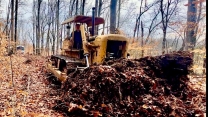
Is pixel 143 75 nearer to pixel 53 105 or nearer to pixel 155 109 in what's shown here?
pixel 155 109

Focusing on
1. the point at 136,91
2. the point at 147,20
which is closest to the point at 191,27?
the point at 136,91

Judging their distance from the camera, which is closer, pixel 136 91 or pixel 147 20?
pixel 136 91

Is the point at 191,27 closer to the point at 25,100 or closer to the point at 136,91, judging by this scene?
the point at 136,91

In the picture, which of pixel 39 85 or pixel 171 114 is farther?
pixel 39 85

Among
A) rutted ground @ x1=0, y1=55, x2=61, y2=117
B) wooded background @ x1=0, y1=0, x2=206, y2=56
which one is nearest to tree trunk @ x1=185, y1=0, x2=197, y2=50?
wooded background @ x1=0, y1=0, x2=206, y2=56

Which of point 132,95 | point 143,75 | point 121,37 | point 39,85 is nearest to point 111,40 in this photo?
point 121,37

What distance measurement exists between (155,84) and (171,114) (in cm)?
112

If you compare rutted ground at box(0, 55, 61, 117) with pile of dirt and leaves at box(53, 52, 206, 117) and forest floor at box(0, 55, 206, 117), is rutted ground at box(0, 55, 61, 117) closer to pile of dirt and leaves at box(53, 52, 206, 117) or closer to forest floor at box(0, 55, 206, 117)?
forest floor at box(0, 55, 206, 117)

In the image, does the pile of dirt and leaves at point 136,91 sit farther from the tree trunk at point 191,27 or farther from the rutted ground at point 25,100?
the tree trunk at point 191,27

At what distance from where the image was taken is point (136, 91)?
4.98 metres

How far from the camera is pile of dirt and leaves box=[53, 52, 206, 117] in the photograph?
14.4ft

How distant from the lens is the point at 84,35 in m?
7.87

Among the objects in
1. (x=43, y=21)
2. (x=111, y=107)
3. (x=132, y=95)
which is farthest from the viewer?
(x=43, y=21)

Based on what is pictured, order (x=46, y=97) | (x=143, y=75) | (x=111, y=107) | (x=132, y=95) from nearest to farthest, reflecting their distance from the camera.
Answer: (x=111, y=107) → (x=132, y=95) → (x=143, y=75) → (x=46, y=97)
